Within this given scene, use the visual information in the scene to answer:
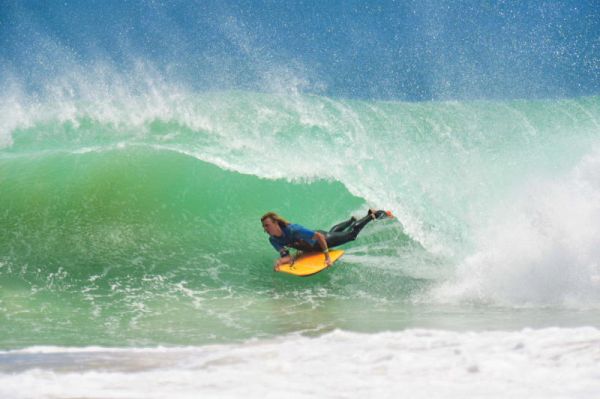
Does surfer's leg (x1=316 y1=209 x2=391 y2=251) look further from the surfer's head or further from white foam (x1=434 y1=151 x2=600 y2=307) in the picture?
white foam (x1=434 y1=151 x2=600 y2=307)

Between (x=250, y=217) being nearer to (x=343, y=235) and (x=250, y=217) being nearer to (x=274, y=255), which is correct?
(x=274, y=255)

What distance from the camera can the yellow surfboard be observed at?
7539mm

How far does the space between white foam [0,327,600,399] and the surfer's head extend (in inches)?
67.4

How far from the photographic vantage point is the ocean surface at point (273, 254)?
4484mm

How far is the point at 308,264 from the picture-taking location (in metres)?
7.61

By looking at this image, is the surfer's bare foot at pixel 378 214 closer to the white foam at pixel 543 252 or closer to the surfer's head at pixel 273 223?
the white foam at pixel 543 252

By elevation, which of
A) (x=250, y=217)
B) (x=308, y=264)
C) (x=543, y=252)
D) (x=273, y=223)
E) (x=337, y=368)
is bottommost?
(x=337, y=368)

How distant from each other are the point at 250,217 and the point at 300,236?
2807mm

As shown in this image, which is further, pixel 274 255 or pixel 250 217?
pixel 250 217

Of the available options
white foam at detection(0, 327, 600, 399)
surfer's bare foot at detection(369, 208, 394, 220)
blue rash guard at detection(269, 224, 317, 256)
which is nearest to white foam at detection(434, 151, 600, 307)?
surfer's bare foot at detection(369, 208, 394, 220)

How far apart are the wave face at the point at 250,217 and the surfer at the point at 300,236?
21.8 inches

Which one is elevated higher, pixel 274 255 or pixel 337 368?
pixel 274 255

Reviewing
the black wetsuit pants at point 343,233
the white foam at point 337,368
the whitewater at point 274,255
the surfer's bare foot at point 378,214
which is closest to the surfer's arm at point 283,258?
the black wetsuit pants at point 343,233

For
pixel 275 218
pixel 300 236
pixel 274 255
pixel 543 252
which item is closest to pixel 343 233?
pixel 300 236
